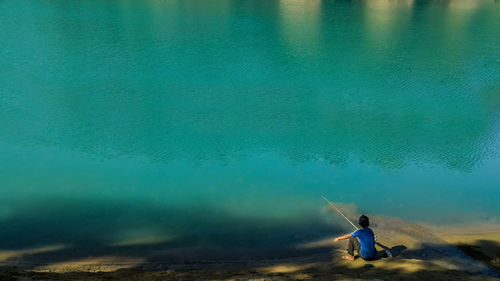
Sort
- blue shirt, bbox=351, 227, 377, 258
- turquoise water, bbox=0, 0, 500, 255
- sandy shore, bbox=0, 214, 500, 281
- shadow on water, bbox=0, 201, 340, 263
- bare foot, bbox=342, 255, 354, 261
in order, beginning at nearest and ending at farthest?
sandy shore, bbox=0, 214, 500, 281
blue shirt, bbox=351, 227, 377, 258
bare foot, bbox=342, 255, 354, 261
shadow on water, bbox=0, 201, 340, 263
turquoise water, bbox=0, 0, 500, 255

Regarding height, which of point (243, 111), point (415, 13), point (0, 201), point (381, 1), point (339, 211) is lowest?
point (339, 211)

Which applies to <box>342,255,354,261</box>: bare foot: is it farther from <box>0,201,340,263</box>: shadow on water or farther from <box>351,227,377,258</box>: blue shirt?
<box>0,201,340,263</box>: shadow on water

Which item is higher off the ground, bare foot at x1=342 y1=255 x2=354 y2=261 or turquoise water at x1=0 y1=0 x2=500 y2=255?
turquoise water at x1=0 y1=0 x2=500 y2=255

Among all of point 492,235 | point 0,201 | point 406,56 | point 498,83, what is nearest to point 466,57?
point 406,56

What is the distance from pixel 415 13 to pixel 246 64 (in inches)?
851

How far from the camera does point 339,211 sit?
27.9 feet

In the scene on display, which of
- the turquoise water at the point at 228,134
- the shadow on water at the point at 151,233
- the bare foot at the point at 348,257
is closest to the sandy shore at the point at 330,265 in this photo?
the bare foot at the point at 348,257

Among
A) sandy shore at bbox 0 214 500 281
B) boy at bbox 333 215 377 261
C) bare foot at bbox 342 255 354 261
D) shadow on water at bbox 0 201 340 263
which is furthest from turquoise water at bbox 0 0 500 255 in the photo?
boy at bbox 333 215 377 261

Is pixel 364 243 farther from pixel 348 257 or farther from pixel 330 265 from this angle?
pixel 330 265

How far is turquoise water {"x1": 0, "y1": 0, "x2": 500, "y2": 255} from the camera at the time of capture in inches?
329

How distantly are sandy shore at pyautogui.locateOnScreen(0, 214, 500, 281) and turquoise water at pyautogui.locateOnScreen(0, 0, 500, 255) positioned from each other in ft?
1.99

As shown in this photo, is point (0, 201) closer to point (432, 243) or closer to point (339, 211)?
point (339, 211)

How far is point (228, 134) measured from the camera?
12.2m

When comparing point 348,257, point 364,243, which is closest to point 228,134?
point 348,257
